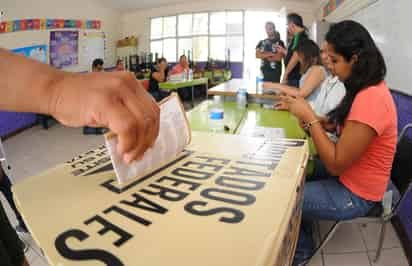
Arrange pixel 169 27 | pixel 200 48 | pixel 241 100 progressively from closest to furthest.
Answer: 1. pixel 241 100
2. pixel 200 48
3. pixel 169 27

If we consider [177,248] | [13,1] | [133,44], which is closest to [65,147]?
[13,1]

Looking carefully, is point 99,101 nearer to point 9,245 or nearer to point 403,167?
point 9,245

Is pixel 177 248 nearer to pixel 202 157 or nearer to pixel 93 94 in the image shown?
pixel 93 94

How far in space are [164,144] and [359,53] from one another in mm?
1142

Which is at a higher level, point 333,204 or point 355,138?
point 355,138

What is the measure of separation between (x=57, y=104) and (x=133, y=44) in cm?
901

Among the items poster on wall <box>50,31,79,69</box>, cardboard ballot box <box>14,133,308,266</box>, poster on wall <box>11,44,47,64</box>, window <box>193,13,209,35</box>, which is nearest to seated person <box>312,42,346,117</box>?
cardboard ballot box <box>14,133,308,266</box>

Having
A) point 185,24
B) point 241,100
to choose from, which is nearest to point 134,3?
point 185,24

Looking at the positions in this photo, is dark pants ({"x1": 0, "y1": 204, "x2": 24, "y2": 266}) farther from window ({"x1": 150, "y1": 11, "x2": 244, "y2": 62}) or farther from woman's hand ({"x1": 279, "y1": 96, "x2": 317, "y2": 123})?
window ({"x1": 150, "y1": 11, "x2": 244, "y2": 62})

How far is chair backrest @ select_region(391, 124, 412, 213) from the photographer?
4.45ft

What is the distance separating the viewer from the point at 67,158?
139 inches

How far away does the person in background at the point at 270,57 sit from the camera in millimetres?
3975

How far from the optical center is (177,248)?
40 cm

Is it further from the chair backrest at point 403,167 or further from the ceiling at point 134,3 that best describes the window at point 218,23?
the chair backrest at point 403,167
